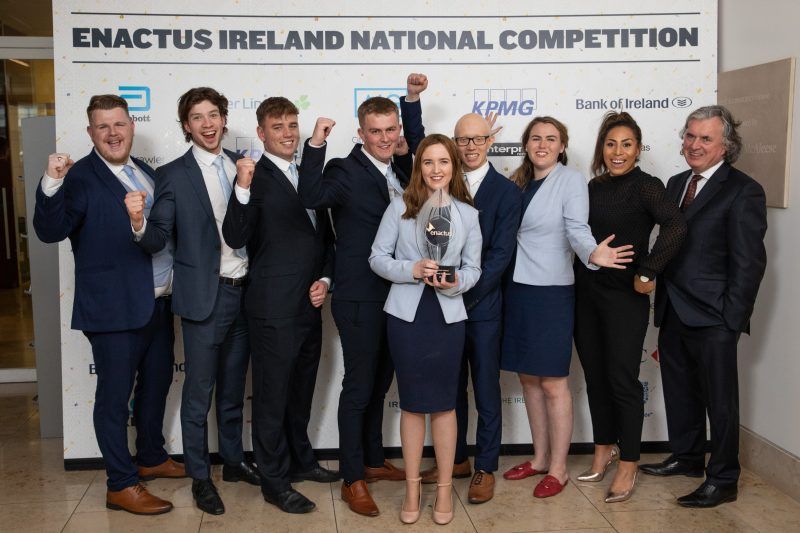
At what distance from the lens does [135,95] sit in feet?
13.3

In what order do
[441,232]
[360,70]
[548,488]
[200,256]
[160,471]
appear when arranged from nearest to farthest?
1. [441,232]
2. [200,256]
3. [548,488]
4. [160,471]
5. [360,70]

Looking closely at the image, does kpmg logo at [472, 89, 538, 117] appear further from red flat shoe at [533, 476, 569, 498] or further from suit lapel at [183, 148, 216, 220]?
red flat shoe at [533, 476, 569, 498]

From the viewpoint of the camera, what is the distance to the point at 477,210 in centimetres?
334

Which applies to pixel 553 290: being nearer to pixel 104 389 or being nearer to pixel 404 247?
pixel 404 247

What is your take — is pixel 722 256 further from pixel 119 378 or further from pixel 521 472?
pixel 119 378

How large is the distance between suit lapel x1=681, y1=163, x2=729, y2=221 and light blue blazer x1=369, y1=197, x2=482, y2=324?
1.05 metres

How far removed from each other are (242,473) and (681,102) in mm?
2983

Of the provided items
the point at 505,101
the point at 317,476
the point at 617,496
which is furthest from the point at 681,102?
the point at 317,476

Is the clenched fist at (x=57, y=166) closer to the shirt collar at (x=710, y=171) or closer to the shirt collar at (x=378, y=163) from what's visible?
the shirt collar at (x=378, y=163)

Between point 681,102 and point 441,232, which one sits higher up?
point 681,102

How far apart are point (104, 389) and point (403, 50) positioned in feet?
7.31

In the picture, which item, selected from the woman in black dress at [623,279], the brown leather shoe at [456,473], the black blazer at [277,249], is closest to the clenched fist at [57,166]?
the black blazer at [277,249]

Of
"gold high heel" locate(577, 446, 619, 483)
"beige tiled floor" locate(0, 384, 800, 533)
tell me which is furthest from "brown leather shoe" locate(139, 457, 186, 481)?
"gold high heel" locate(577, 446, 619, 483)

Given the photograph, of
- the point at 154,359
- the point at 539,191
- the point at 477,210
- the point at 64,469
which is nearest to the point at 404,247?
the point at 477,210
